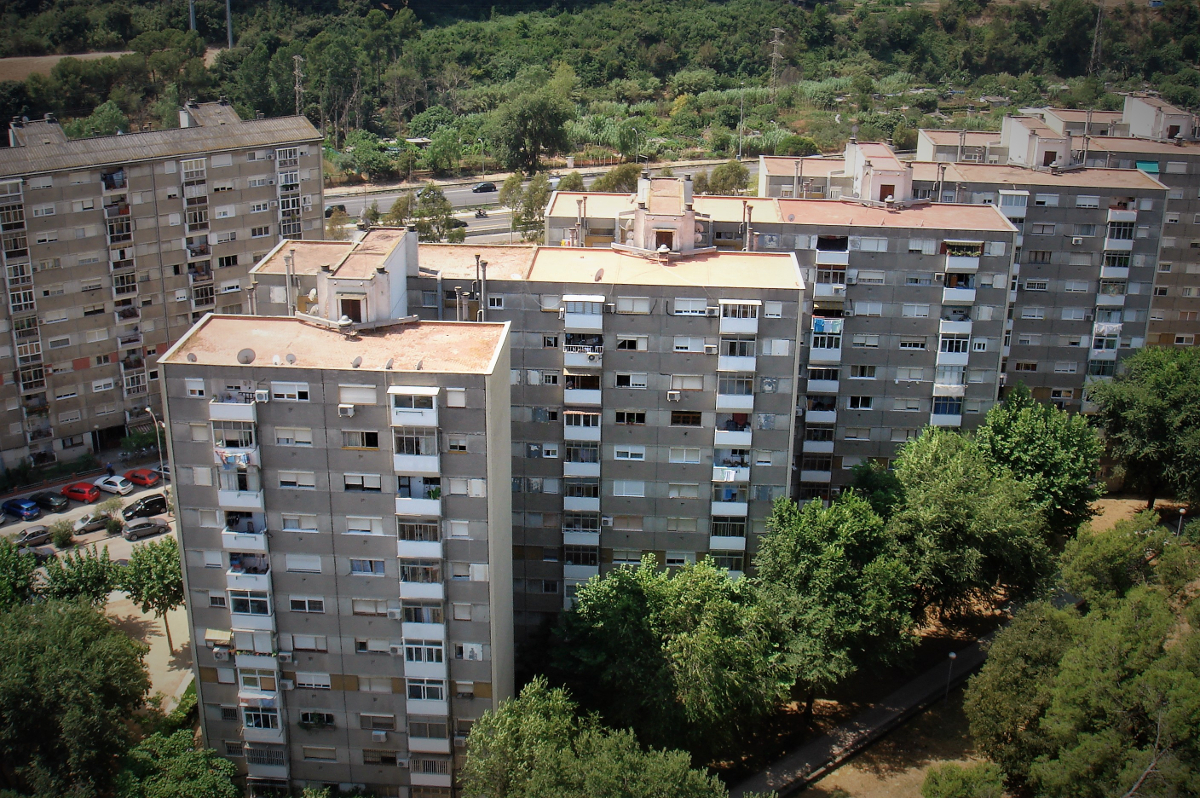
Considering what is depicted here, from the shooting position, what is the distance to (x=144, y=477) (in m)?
72.8

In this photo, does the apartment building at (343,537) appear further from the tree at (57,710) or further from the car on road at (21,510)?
the car on road at (21,510)

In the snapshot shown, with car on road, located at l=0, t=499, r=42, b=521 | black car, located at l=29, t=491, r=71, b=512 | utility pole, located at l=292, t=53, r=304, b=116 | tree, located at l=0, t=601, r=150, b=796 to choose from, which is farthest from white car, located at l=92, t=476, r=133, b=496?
utility pole, located at l=292, t=53, r=304, b=116

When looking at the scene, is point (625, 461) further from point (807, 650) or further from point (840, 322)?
point (840, 322)

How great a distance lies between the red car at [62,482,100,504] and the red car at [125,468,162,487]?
2.19 metres

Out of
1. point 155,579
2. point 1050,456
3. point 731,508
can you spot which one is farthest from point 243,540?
point 1050,456

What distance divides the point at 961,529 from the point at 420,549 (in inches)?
1025

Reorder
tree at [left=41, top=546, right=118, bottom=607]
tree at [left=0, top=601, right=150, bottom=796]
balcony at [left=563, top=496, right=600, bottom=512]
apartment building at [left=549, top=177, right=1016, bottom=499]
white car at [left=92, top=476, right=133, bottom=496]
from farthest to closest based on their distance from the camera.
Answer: white car at [left=92, top=476, right=133, bottom=496]
apartment building at [left=549, top=177, right=1016, bottom=499]
tree at [left=41, top=546, right=118, bottom=607]
balcony at [left=563, top=496, right=600, bottom=512]
tree at [left=0, top=601, right=150, bottom=796]

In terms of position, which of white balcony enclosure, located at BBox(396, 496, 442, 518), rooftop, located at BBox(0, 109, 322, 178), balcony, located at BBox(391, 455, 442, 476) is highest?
rooftop, located at BBox(0, 109, 322, 178)

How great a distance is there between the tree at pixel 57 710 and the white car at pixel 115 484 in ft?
89.3

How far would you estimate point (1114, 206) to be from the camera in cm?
7069

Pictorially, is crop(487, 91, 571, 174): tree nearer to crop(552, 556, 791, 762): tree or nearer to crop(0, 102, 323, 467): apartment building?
crop(0, 102, 323, 467): apartment building

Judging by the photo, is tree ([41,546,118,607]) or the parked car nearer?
Answer: tree ([41,546,118,607])

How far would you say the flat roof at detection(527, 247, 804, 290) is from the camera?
166 ft

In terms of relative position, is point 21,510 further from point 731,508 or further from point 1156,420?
point 1156,420
